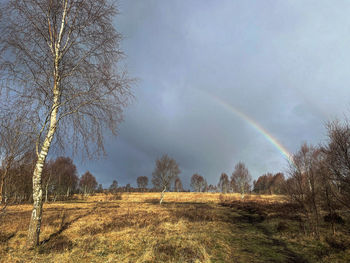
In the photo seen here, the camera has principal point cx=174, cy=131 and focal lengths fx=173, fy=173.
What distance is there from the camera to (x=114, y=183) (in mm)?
110062

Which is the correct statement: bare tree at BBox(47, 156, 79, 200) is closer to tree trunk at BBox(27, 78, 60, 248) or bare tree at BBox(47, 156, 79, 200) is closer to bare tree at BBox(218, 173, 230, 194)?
tree trunk at BBox(27, 78, 60, 248)

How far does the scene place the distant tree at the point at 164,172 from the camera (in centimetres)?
3670

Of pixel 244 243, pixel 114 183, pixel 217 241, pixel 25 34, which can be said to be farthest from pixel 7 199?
pixel 114 183

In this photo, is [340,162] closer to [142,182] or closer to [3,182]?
[3,182]

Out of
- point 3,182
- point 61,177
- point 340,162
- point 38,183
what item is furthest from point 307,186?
point 61,177

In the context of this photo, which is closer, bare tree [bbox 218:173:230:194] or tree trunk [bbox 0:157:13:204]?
tree trunk [bbox 0:157:13:204]

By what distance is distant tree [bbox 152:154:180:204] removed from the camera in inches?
1445

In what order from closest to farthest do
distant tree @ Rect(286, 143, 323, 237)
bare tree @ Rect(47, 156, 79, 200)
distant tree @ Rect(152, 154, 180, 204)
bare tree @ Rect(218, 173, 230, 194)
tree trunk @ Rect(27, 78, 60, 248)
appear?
tree trunk @ Rect(27, 78, 60, 248) → distant tree @ Rect(286, 143, 323, 237) → distant tree @ Rect(152, 154, 180, 204) → bare tree @ Rect(47, 156, 79, 200) → bare tree @ Rect(218, 173, 230, 194)

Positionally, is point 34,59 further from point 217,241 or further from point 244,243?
point 244,243

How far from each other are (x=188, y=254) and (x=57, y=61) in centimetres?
971

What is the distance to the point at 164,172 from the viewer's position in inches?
1457

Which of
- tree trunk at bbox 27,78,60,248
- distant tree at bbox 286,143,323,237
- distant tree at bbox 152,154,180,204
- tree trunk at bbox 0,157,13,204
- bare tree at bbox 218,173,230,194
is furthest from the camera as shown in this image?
bare tree at bbox 218,173,230,194

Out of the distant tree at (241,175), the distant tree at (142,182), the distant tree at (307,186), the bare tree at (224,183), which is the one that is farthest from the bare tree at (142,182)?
the distant tree at (307,186)

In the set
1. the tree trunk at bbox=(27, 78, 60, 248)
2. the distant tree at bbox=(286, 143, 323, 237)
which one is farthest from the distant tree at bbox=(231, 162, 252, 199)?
the tree trunk at bbox=(27, 78, 60, 248)
